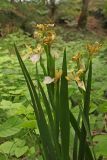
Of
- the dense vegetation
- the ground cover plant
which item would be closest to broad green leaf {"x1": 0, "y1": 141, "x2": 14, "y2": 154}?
the dense vegetation

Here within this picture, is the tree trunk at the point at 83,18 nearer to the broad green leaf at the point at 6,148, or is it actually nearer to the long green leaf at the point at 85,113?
the broad green leaf at the point at 6,148

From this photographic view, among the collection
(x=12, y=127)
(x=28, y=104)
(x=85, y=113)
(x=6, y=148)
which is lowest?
(x=28, y=104)

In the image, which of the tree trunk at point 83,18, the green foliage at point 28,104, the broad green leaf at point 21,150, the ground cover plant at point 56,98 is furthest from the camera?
the tree trunk at point 83,18

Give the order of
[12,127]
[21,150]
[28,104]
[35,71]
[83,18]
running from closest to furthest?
[12,127], [21,150], [28,104], [35,71], [83,18]

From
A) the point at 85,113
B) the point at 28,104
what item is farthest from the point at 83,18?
the point at 85,113

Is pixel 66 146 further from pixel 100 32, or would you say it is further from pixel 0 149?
pixel 100 32

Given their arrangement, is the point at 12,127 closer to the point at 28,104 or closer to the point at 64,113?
the point at 64,113

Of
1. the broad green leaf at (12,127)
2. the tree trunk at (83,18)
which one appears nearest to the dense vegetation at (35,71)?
the broad green leaf at (12,127)

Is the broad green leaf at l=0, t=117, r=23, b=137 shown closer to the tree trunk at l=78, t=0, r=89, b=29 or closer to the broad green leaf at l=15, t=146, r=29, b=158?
the broad green leaf at l=15, t=146, r=29, b=158

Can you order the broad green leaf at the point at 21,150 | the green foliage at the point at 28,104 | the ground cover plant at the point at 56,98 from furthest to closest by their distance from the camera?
the broad green leaf at the point at 21,150, the green foliage at the point at 28,104, the ground cover plant at the point at 56,98
